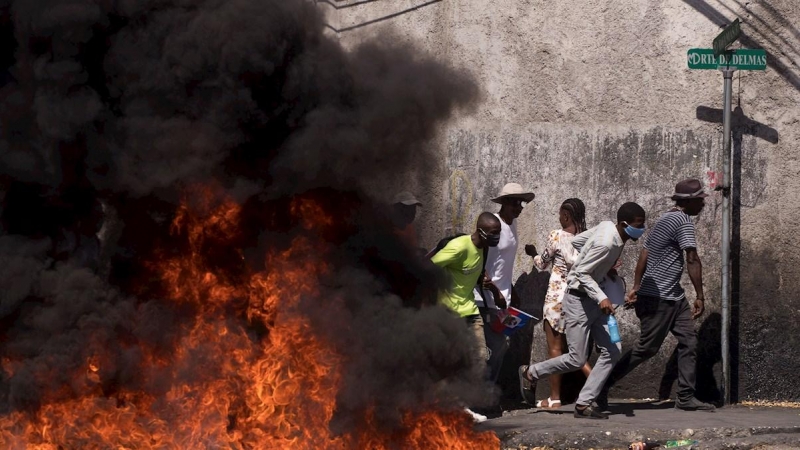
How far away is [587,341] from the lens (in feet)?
30.7

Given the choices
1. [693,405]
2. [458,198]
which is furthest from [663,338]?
[458,198]

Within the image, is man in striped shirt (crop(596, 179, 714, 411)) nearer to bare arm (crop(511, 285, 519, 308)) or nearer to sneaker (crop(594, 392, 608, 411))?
sneaker (crop(594, 392, 608, 411))

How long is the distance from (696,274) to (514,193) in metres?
1.73

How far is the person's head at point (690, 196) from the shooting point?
9.70m

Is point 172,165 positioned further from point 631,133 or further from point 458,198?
point 631,133

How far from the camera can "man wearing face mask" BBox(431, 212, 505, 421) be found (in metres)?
8.94

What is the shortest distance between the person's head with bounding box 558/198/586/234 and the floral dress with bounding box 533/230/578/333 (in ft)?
0.35

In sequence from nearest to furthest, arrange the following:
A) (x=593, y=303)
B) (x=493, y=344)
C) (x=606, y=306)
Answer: (x=606, y=306) → (x=593, y=303) → (x=493, y=344)

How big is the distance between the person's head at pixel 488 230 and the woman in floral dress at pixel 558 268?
1.35 meters

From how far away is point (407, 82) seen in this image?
7332 millimetres

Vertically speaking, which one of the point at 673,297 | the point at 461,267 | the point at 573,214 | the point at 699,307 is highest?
the point at 573,214

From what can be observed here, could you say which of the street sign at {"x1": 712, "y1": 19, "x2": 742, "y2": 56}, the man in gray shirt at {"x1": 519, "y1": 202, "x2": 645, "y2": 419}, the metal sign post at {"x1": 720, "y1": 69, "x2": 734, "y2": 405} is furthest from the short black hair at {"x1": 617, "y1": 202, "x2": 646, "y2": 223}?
the street sign at {"x1": 712, "y1": 19, "x2": 742, "y2": 56}

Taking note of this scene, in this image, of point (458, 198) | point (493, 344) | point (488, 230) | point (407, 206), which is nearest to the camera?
point (488, 230)

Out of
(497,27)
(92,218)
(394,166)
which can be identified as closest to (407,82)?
(394,166)
